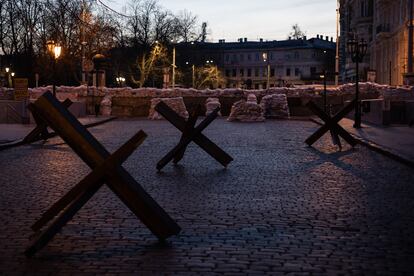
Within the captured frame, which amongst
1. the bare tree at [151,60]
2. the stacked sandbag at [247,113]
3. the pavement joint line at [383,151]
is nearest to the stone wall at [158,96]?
the stacked sandbag at [247,113]

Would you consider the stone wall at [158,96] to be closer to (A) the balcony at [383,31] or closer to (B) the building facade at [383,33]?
(B) the building facade at [383,33]

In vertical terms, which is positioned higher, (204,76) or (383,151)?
(204,76)

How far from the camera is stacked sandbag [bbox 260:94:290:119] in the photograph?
4428 centimetres

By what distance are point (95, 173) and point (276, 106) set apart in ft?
127

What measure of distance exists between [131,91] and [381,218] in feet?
143

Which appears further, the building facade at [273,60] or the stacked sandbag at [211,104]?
the building facade at [273,60]

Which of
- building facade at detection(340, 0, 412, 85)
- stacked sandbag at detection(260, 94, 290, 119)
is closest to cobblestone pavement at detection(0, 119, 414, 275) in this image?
stacked sandbag at detection(260, 94, 290, 119)

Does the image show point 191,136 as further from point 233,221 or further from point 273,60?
point 273,60

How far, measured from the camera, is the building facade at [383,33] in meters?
63.4

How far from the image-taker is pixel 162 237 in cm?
641

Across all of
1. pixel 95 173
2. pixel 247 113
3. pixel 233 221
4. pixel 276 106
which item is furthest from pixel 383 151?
pixel 276 106

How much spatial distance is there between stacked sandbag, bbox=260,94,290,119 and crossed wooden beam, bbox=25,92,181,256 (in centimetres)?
3799

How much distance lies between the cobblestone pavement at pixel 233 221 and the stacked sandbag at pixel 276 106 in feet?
97.7

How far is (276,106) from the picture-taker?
146ft
